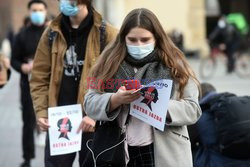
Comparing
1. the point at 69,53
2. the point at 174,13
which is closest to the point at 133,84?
the point at 69,53

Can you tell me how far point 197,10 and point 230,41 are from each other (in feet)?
33.9

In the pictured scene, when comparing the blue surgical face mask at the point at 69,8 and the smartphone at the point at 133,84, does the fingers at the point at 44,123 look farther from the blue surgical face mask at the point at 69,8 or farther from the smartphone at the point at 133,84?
the smartphone at the point at 133,84

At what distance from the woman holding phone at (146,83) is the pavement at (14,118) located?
3041 millimetres

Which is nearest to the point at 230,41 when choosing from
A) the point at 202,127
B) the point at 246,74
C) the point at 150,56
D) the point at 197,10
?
the point at 246,74

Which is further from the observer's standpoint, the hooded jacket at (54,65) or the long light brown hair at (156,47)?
the hooded jacket at (54,65)

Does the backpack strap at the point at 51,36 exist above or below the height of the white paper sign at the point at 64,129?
above

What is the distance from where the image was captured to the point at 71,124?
13.8 feet

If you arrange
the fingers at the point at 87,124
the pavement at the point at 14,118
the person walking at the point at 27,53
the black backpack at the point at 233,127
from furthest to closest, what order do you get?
the pavement at the point at 14,118 < the person walking at the point at 27,53 < the black backpack at the point at 233,127 < the fingers at the point at 87,124

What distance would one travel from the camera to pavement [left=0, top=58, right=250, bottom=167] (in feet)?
24.1

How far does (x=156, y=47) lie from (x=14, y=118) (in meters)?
7.49

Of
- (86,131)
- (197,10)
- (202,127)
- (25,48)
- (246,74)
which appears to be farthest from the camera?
(197,10)

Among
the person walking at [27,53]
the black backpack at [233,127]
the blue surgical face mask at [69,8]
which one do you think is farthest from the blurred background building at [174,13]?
the blue surgical face mask at [69,8]

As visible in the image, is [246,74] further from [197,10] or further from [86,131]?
[86,131]

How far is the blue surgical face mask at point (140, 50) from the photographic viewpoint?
3.28 m
